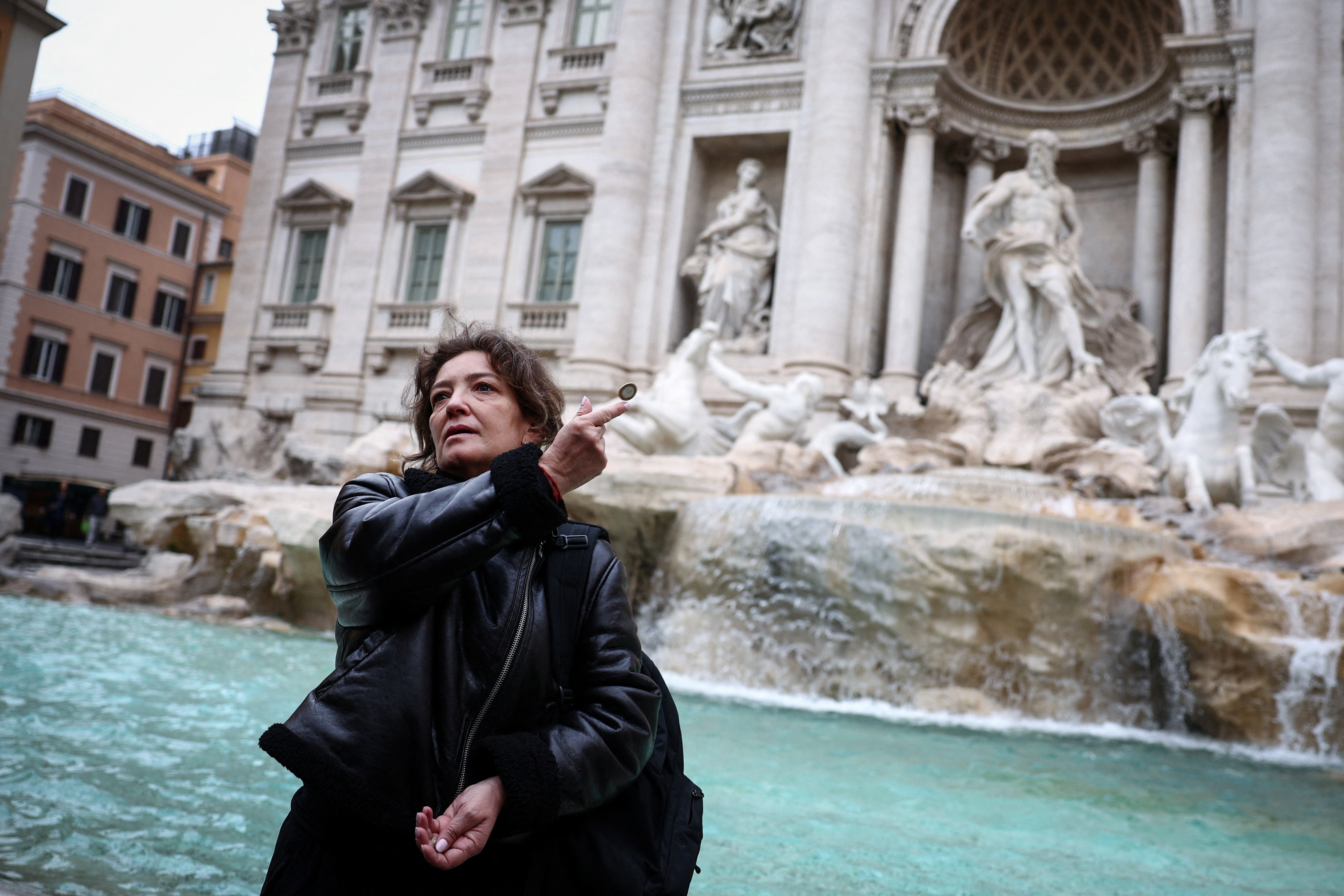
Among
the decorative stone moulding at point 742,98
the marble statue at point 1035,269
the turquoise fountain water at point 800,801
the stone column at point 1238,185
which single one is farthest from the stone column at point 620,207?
the turquoise fountain water at point 800,801

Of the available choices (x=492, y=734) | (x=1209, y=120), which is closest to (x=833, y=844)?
(x=492, y=734)

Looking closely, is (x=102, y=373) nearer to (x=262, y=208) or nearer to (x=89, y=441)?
(x=89, y=441)

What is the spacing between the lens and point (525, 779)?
4.35ft

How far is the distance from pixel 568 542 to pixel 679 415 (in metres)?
10.5

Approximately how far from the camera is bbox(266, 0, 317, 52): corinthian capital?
824 inches

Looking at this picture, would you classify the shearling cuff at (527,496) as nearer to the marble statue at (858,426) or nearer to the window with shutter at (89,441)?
the marble statue at (858,426)

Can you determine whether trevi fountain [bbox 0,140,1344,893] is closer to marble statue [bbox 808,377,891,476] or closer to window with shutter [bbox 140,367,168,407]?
marble statue [bbox 808,377,891,476]

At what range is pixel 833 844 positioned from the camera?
10.6ft

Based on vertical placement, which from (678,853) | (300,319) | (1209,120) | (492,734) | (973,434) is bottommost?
(678,853)

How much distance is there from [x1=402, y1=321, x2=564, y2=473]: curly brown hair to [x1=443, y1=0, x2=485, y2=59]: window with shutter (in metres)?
19.0

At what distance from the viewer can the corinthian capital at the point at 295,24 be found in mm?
20938

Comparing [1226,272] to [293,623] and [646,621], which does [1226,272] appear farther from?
[293,623]

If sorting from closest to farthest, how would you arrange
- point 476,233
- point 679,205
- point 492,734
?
point 492,734, point 679,205, point 476,233

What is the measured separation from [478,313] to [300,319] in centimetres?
424
